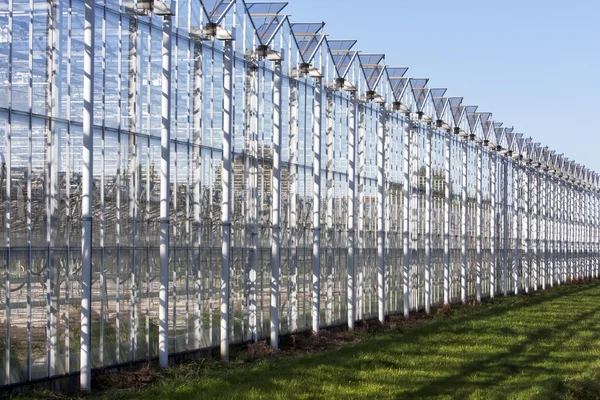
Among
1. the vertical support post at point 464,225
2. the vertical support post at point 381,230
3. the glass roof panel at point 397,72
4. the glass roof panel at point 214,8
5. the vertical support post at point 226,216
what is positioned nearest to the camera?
the vertical support post at point 226,216

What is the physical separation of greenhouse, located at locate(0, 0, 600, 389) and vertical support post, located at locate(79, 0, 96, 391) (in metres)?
0.04

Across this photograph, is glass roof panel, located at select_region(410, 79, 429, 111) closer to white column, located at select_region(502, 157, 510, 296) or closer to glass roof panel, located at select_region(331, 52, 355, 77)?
glass roof panel, located at select_region(331, 52, 355, 77)

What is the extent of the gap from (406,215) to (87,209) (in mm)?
24177

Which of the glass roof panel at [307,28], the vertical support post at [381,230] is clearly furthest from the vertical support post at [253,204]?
the vertical support post at [381,230]

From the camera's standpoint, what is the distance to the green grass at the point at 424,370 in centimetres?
2019

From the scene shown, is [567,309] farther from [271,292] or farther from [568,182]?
[568,182]

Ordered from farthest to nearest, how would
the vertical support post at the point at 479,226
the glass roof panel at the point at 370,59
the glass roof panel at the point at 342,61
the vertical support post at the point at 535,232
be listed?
the vertical support post at the point at 535,232 < the vertical support post at the point at 479,226 < the glass roof panel at the point at 370,59 < the glass roof panel at the point at 342,61

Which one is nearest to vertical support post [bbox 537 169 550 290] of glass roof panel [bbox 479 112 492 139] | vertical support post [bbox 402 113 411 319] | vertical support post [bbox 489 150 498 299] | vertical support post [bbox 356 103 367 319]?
vertical support post [bbox 489 150 498 299]

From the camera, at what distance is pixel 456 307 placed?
159 ft

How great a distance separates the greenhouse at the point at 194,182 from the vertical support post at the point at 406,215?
0.09 m

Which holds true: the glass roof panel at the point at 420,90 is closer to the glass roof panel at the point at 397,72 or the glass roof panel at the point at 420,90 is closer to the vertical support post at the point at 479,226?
the glass roof panel at the point at 397,72

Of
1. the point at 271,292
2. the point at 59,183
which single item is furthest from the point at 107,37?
the point at 271,292

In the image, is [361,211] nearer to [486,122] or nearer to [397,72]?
[397,72]

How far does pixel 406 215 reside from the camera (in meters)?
42.0
